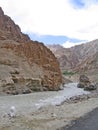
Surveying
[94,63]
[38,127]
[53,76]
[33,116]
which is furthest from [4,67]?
[94,63]

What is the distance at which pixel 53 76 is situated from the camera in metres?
92.6

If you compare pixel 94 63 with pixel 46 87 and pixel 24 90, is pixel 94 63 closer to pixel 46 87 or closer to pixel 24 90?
pixel 46 87

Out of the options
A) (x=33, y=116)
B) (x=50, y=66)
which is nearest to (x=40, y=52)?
(x=50, y=66)

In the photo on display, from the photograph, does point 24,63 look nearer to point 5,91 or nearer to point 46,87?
point 46,87

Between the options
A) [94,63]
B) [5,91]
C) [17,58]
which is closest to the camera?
[5,91]

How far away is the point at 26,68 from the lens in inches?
3150

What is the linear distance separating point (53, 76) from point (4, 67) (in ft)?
77.9

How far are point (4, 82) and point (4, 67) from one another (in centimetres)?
637

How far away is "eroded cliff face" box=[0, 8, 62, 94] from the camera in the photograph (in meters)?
69.6

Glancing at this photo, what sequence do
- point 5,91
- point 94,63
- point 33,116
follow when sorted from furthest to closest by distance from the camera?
point 94,63 < point 5,91 < point 33,116

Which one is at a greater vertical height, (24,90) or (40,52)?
(40,52)

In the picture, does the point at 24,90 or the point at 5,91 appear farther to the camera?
the point at 24,90

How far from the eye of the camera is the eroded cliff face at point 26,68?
69562 mm

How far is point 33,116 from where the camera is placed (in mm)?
31562
